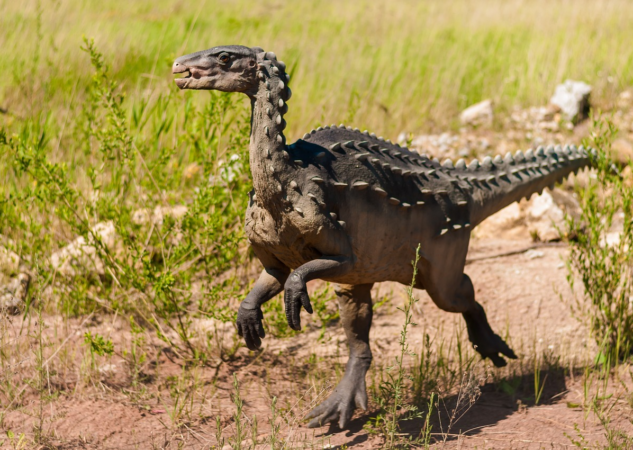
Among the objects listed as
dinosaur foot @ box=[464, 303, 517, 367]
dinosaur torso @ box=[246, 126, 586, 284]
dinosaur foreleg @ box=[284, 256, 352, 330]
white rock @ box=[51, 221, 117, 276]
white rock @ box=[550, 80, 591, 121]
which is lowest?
dinosaur foot @ box=[464, 303, 517, 367]

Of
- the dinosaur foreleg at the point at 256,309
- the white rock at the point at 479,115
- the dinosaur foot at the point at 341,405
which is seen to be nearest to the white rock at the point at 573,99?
the white rock at the point at 479,115

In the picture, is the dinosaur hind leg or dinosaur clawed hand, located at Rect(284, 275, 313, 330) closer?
dinosaur clawed hand, located at Rect(284, 275, 313, 330)

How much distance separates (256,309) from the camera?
11.2 feet

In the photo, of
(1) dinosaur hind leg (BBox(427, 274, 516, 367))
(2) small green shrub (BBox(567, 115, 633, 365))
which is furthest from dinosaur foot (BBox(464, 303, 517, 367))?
(2) small green shrub (BBox(567, 115, 633, 365))

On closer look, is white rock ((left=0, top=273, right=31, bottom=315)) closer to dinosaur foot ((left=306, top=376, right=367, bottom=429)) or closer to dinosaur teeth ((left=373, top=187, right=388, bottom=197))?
dinosaur foot ((left=306, top=376, right=367, bottom=429))

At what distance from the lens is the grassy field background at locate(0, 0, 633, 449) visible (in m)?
4.06

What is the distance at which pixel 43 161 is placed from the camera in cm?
443

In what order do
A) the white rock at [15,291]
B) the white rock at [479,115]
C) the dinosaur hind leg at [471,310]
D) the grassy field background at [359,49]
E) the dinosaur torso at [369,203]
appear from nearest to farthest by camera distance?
the dinosaur torso at [369,203], the dinosaur hind leg at [471,310], the white rock at [15,291], the grassy field background at [359,49], the white rock at [479,115]

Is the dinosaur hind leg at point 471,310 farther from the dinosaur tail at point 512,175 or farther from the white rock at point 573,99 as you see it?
the white rock at point 573,99

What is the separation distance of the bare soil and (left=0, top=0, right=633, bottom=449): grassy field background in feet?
0.07

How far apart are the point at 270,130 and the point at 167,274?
70.6 inches

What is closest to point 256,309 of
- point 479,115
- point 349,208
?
point 349,208

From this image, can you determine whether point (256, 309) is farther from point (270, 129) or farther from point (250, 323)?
point (270, 129)

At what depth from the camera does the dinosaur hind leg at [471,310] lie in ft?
13.1
